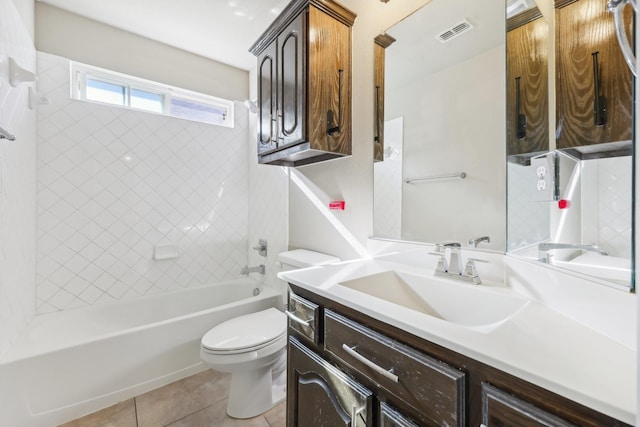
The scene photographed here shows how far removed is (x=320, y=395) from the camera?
924 millimetres

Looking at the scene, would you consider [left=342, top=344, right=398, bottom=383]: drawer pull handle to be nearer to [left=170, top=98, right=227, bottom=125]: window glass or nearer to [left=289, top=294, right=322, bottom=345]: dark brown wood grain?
[left=289, top=294, right=322, bottom=345]: dark brown wood grain

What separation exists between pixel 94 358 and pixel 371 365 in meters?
1.76

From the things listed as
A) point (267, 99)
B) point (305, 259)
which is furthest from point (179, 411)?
point (267, 99)

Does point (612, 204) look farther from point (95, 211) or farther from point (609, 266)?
point (95, 211)

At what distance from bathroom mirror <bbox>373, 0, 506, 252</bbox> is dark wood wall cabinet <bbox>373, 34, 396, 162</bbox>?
25 mm

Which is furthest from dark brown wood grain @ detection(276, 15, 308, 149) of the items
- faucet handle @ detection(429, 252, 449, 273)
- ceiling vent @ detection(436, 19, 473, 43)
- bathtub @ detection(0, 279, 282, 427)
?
bathtub @ detection(0, 279, 282, 427)

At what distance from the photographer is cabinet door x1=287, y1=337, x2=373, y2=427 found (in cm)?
78

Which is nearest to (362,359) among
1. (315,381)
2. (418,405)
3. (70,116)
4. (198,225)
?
(418,405)

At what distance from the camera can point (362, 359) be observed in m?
0.74

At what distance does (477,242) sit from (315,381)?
825mm

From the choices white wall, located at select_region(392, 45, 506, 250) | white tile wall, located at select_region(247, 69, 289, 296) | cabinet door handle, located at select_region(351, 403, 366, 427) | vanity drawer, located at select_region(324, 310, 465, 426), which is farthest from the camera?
white tile wall, located at select_region(247, 69, 289, 296)

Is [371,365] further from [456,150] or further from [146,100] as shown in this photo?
[146,100]

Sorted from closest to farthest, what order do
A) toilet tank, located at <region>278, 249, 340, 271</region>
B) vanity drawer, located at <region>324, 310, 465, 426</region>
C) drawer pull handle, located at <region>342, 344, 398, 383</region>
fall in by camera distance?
vanity drawer, located at <region>324, 310, 465, 426</region>
drawer pull handle, located at <region>342, 344, 398, 383</region>
toilet tank, located at <region>278, 249, 340, 271</region>

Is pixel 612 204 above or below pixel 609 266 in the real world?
above
